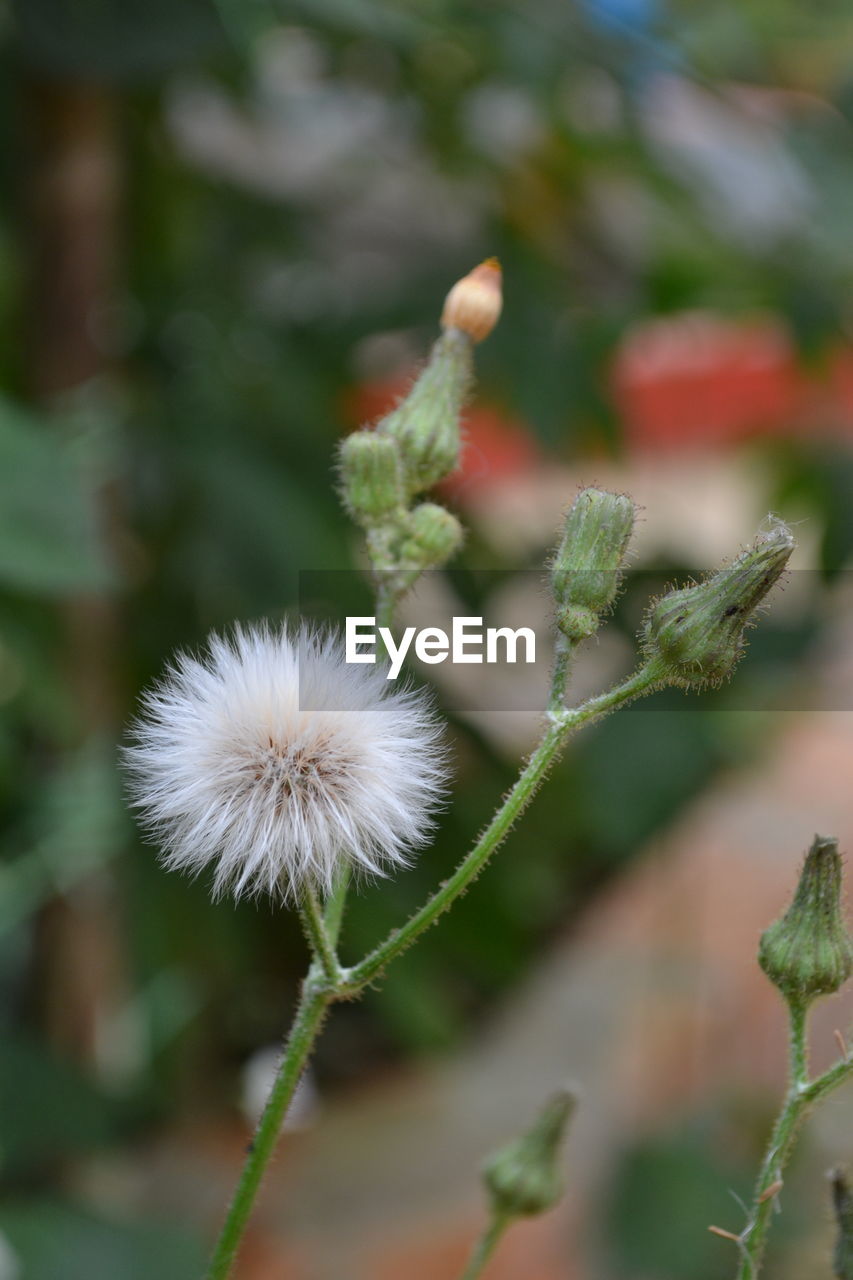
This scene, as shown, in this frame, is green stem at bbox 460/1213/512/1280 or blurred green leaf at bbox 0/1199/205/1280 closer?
green stem at bbox 460/1213/512/1280

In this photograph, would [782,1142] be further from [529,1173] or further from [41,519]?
[41,519]

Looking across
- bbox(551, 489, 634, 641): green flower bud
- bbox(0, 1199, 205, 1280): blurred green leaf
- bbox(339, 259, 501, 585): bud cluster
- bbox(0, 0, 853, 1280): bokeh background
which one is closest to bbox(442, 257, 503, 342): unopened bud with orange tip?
bbox(339, 259, 501, 585): bud cluster

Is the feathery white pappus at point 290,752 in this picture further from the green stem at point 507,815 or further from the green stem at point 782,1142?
the green stem at point 782,1142

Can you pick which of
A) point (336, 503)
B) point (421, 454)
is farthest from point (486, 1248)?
point (336, 503)

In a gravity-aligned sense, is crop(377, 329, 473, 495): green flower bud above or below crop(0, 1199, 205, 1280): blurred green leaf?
above

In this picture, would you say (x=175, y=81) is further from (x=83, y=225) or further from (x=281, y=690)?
(x=281, y=690)

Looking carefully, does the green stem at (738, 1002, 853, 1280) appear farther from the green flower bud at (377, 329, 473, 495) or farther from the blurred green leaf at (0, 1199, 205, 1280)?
the blurred green leaf at (0, 1199, 205, 1280)
